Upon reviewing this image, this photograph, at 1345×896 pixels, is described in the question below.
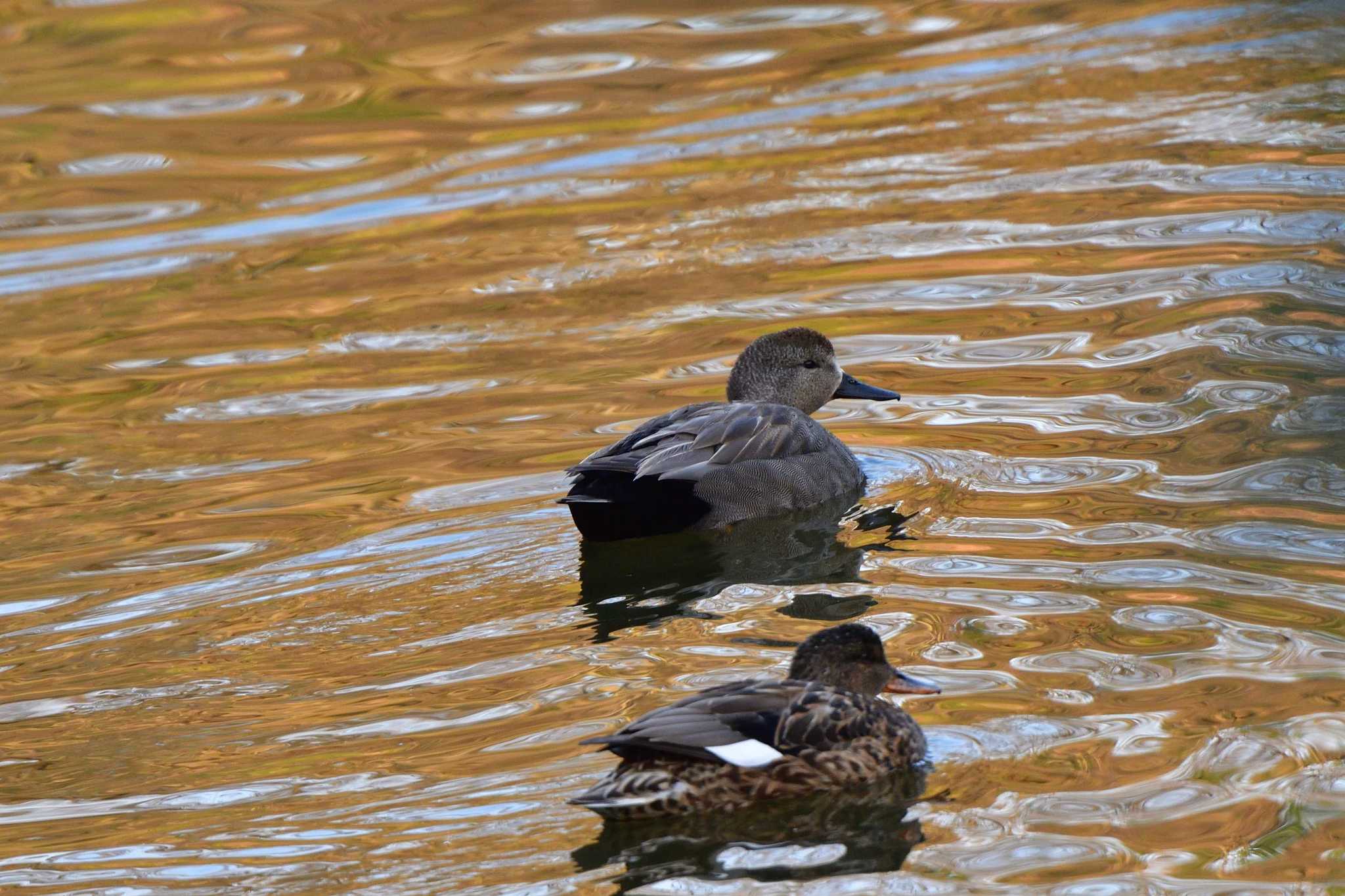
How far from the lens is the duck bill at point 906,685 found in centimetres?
590

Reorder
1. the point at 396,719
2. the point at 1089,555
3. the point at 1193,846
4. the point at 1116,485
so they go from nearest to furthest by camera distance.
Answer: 1. the point at 1193,846
2. the point at 396,719
3. the point at 1089,555
4. the point at 1116,485

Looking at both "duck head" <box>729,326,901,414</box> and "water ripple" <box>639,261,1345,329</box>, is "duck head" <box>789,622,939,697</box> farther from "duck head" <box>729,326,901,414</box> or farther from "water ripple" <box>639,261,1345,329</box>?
"water ripple" <box>639,261,1345,329</box>

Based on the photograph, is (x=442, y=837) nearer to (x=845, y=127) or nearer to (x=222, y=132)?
(x=845, y=127)

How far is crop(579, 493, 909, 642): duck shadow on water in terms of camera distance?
23.4 ft

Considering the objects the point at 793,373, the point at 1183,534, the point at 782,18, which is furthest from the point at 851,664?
the point at 782,18

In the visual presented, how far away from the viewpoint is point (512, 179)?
15.5 meters

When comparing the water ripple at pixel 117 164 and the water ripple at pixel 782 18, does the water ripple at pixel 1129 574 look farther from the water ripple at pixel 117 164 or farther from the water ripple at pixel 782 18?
the water ripple at pixel 782 18

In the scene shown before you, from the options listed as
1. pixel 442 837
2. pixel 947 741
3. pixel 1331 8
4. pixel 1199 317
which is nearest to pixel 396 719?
pixel 442 837

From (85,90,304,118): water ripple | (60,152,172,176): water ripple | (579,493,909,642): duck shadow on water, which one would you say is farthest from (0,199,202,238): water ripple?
(579,493,909,642): duck shadow on water

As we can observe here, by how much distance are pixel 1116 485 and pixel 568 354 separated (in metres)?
3.98

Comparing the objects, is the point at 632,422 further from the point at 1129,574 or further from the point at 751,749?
the point at 751,749

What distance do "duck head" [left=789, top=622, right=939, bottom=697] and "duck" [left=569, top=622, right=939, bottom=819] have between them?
0.29 feet

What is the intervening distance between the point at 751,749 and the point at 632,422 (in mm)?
4632

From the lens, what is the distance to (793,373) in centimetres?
945
